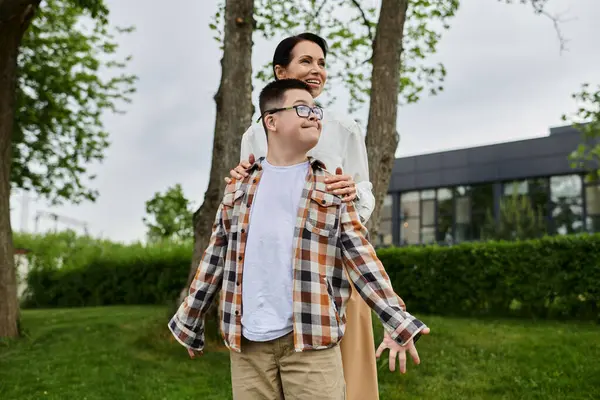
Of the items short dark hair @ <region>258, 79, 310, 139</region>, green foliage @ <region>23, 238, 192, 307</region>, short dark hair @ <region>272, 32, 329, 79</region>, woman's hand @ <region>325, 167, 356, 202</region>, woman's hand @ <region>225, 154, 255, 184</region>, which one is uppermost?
short dark hair @ <region>272, 32, 329, 79</region>

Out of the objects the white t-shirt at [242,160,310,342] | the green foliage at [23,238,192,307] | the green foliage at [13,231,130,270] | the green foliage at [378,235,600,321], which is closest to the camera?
the white t-shirt at [242,160,310,342]

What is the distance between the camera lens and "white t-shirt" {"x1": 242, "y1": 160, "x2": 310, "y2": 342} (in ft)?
8.89

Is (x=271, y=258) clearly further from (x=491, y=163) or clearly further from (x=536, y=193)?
(x=491, y=163)

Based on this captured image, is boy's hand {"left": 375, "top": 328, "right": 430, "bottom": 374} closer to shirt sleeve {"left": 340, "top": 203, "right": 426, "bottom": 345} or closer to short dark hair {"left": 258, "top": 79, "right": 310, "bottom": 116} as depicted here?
shirt sleeve {"left": 340, "top": 203, "right": 426, "bottom": 345}

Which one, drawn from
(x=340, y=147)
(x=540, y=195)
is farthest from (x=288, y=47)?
(x=540, y=195)

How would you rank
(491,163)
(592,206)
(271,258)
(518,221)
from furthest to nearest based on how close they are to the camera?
(491,163)
(592,206)
(518,221)
(271,258)

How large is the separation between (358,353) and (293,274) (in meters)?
0.82

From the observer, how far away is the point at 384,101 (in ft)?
29.7

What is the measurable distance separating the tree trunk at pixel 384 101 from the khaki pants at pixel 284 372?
229 inches

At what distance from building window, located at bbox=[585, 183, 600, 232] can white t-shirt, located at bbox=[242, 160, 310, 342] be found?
28162 mm

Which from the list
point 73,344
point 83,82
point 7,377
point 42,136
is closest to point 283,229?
point 7,377

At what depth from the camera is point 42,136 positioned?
17.2 meters

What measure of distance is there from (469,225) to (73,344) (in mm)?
24995

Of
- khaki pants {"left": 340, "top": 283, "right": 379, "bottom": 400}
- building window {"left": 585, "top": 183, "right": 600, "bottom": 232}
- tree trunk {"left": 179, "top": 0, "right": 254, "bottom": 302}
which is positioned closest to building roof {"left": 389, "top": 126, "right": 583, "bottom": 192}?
building window {"left": 585, "top": 183, "right": 600, "bottom": 232}
